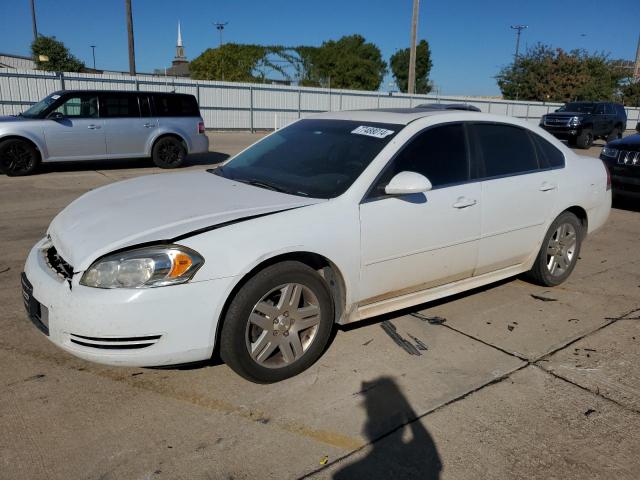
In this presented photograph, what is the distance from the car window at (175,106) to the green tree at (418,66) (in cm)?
6236

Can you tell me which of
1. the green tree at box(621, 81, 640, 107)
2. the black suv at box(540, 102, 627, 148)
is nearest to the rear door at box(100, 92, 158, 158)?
the black suv at box(540, 102, 627, 148)

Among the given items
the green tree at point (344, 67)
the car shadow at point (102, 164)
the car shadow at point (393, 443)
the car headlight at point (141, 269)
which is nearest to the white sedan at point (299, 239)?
the car headlight at point (141, 269)

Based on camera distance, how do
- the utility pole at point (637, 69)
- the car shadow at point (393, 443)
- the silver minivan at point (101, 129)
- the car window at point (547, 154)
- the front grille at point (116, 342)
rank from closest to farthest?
1. the car shadow at point (393, 443)
2. the front grille at point (116, 342)
3. the car window at point (547, 154)
4. the silver minivan at point (101, 129)
5. the utility pole at point (637, 69)

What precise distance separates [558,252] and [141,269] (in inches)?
148

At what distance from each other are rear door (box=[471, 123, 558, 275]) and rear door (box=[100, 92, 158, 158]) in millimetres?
9100

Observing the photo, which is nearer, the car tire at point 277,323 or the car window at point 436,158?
the car tire at point 277,323

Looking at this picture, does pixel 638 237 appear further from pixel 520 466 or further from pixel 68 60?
pixel 68 60

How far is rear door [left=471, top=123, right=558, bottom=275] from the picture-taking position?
4078 mm

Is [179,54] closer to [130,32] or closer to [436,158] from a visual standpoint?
[130,32]

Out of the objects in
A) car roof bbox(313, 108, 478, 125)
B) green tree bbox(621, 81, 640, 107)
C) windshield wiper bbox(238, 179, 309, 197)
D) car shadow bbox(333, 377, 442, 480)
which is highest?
green tree bbox(621, 81, 640, 107)

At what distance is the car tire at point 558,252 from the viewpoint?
4.71 metres

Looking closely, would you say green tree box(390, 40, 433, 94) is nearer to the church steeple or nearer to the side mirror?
the church steeple

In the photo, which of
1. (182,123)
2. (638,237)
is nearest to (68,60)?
(182,123)

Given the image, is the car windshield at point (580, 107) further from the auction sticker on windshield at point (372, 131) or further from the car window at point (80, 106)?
the auction sticker on windshield at point (372, 131)
